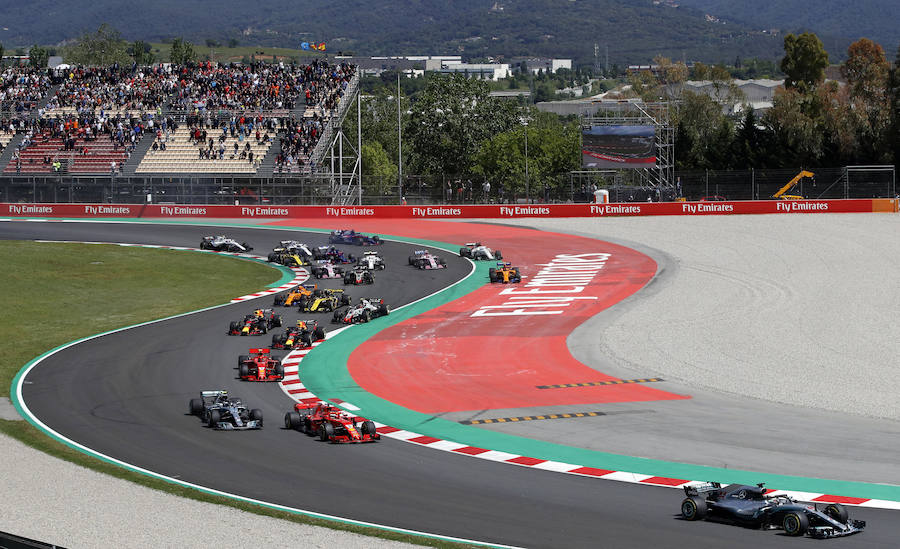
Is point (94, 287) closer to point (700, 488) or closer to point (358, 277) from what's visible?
point (358, 277)

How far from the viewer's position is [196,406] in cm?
2028

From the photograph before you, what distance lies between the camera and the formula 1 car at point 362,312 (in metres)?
31.8

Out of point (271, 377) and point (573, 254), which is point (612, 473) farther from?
point (573, 254)

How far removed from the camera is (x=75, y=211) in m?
65.6

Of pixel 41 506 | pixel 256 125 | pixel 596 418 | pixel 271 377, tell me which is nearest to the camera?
pixel 41 506

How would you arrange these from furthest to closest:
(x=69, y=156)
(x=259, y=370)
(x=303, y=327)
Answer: (x=69, y=156), (x=303, y=327), (x=259, y=370)

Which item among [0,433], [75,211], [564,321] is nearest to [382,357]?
[564,321]

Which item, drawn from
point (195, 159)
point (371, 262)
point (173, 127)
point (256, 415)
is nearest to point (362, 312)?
point (371, 262)

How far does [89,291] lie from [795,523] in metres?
30.2

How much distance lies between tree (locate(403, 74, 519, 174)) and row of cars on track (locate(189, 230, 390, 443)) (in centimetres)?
5810

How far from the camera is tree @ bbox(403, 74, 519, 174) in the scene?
10731 cm

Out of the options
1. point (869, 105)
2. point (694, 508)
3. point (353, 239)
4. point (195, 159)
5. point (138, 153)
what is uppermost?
point (869, 105)

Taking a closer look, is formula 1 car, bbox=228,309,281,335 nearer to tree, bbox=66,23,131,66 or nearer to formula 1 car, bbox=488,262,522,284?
formula 1 car, bbox=488,262,522,284

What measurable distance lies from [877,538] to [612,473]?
4223 mm
